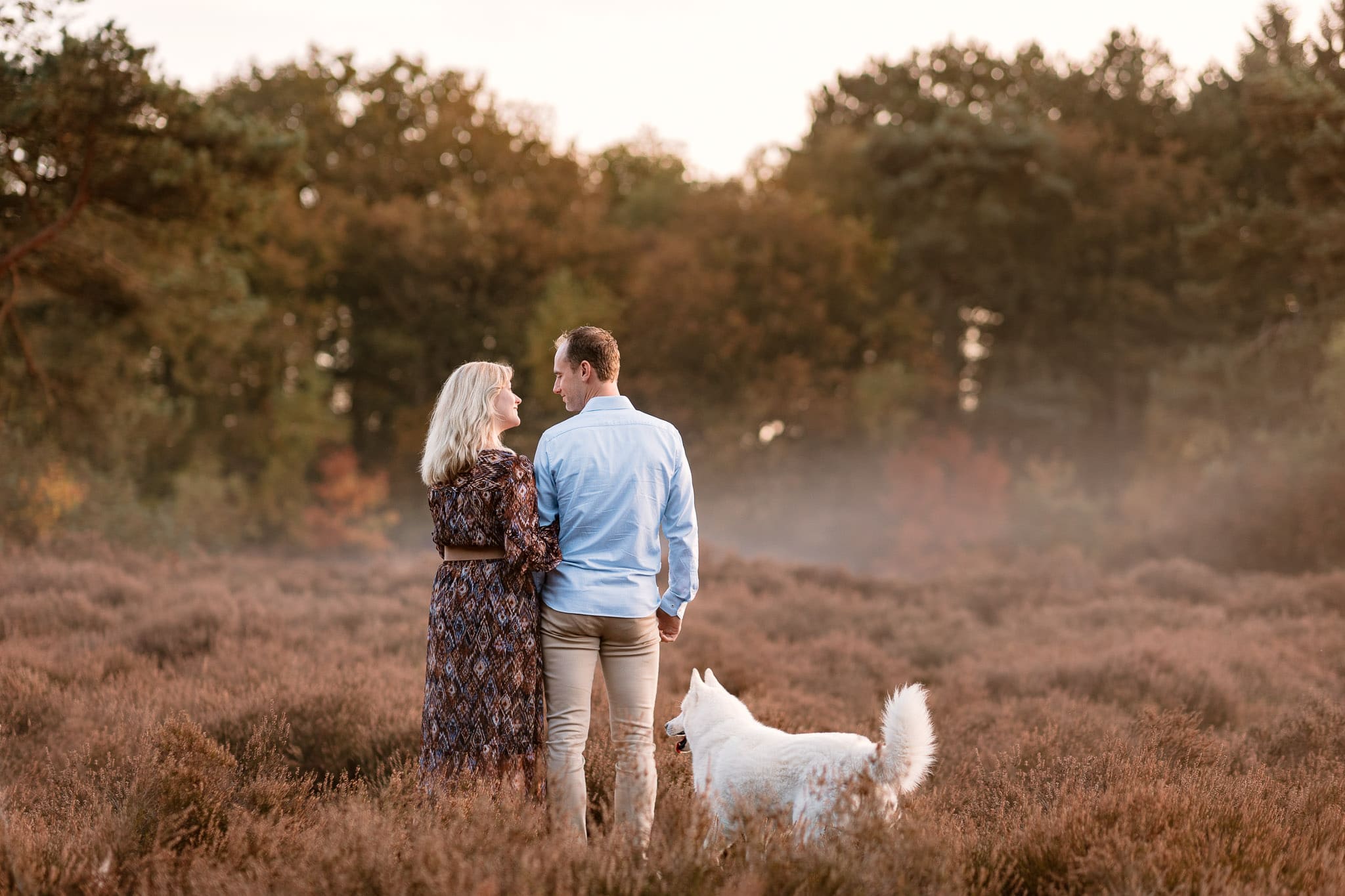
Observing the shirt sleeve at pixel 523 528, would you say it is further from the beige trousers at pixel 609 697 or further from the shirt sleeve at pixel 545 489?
the beige trousers at pixel 609 697

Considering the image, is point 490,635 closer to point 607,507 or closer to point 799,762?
point 607,507

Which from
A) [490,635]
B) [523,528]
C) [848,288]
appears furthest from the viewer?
[848,288]

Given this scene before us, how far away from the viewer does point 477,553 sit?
4.29 meters

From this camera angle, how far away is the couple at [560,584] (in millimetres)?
4184

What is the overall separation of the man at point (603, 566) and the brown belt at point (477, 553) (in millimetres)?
218

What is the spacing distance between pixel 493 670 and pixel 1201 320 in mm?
33333

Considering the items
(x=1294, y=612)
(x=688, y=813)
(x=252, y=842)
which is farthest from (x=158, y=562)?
(x=1294, y=612)

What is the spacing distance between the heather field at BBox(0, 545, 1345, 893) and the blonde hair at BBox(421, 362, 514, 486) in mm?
1269

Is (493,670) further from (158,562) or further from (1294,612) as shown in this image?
(158,562)

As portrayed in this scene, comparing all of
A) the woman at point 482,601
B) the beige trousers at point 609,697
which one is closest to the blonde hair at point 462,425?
the woman at point 482,601

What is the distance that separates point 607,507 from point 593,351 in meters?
0.62

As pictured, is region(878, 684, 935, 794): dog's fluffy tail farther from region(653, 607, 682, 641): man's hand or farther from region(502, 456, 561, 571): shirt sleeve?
region(502, 456, 561, 571): shirt sleeve

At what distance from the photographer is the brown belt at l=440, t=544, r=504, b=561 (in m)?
4.26

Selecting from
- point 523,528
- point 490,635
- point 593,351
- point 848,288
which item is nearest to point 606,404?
point 593,351
